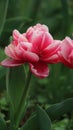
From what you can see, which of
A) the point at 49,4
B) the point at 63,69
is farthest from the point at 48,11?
the point at 63,69

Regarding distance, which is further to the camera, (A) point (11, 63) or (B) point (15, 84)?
(B) point (15, 84)

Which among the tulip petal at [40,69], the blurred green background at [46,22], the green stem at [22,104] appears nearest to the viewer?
the tulip petal at [40,69]

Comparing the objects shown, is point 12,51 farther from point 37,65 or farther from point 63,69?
point 63,69

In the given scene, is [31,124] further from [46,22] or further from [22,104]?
[46,22]

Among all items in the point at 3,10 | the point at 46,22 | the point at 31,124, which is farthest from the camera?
the point at 46,22

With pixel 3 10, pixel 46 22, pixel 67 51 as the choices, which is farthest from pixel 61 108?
pixel 46 22

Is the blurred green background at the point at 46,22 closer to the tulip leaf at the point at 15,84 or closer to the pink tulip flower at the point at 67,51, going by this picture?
the tulip leaf at the point at 15,84

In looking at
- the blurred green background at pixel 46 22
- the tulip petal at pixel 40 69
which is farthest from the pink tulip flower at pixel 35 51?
the blurred green background at pixel 46 22

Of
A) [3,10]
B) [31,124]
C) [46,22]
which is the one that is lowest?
[46,22]
